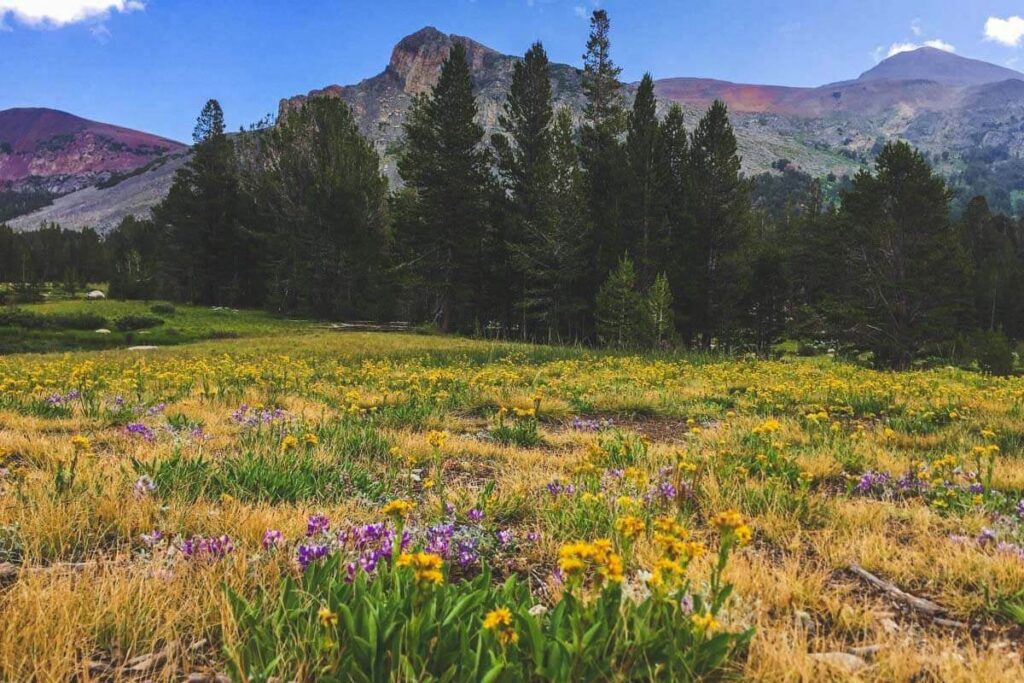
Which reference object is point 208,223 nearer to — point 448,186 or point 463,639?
point 448,186

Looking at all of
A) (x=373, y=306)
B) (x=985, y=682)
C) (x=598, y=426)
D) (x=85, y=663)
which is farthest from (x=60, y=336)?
(x=985, y=682)

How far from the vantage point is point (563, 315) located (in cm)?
3769

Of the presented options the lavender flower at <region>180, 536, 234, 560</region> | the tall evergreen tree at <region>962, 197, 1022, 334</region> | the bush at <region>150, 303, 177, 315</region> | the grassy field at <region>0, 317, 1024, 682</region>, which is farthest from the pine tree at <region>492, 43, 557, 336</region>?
the tall evergreen tree at <region>962, 197, 1022, 334</region>

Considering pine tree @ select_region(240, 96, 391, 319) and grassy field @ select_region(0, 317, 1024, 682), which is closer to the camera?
grassy field @ select_region(0, 317, 1024, 682)

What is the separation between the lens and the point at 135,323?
114ft

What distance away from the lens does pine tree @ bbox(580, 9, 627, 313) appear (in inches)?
1499

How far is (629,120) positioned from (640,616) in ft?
134

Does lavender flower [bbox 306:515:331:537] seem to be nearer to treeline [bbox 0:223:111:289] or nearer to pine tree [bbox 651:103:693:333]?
pine tree [bbox 651:103:693:333]

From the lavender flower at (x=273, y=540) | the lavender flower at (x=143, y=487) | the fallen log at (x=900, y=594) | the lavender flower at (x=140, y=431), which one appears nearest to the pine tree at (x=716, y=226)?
the lavender flower at (x=140, y=431)

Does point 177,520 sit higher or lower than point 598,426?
higher

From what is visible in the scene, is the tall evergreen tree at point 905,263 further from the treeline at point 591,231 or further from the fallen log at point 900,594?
the fallen log at point 900,594

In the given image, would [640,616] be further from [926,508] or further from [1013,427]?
[1013,427]

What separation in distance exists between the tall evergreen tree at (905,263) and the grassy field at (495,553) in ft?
115

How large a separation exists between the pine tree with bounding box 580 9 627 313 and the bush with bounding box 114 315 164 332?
3067 centimetres
